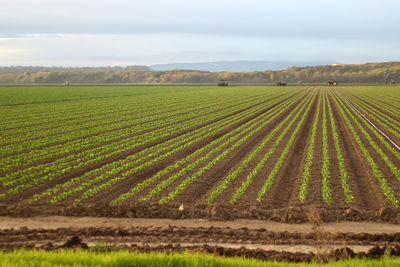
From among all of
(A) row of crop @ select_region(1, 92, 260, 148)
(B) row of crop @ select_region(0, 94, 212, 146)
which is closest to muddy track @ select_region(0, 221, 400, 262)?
(A) row of crop @ select_region(1, 92, 260, 148)

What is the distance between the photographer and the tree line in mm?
138250

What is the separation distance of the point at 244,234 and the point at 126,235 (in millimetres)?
2584

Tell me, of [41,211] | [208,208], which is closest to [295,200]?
[208,208]

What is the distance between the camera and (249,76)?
15262cm

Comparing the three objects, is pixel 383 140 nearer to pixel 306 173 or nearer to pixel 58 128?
pixel 306 173

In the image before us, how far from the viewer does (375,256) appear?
643cm

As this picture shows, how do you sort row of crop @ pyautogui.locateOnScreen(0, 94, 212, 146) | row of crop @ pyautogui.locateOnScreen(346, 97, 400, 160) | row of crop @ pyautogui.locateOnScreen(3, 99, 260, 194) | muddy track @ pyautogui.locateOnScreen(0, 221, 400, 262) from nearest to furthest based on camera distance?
muddy track @ pyautogui.locateOnScreen(0, 221, 400, 262), row of crop @ pyautogui.locateOnScreen(3, 99, 260, 194), row of crop @ pyautogui.locateOnScreen(346, 97, 400, 160), row of crop @ pyautogui.locateOnScreen(0, 94, 212, 146)

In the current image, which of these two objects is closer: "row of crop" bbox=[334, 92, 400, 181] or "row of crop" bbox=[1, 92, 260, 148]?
"row of crop" bbox=[334, 92, 400, 181]

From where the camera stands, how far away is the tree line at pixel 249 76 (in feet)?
454

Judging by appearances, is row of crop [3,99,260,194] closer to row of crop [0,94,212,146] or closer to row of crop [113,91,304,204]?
row of crop [113,91,304,204]

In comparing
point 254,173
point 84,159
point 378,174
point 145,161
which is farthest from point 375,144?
point 84,159

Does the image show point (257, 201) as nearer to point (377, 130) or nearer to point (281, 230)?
point (281, 230)

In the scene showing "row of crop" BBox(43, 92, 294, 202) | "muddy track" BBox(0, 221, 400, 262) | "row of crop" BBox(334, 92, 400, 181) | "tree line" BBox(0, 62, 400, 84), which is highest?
"tree line" BBox(0, 62, 400, 84)

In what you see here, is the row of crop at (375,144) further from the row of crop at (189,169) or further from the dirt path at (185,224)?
the row of crop at (189,169)
